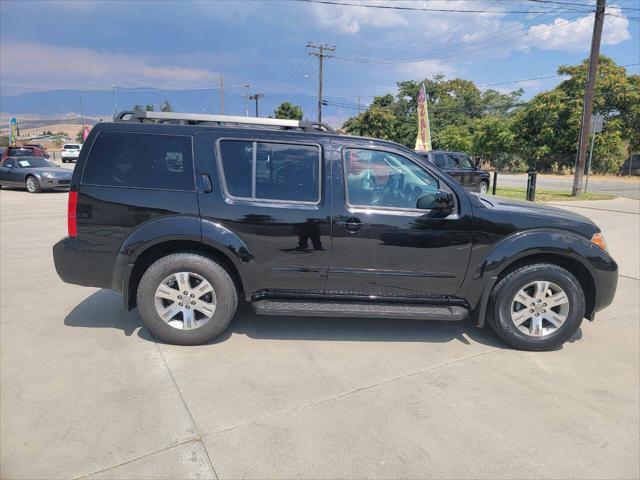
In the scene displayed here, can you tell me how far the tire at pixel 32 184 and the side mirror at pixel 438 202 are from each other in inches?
623

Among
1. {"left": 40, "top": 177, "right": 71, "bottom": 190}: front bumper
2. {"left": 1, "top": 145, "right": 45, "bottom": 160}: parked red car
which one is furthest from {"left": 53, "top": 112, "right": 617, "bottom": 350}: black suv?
{"left": 1, "top": 145, "right": 45, "bottom": 160}: parked red car

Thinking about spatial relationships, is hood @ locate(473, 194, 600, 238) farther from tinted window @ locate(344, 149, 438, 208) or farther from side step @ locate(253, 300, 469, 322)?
side step @ locate(253, 300, 469, 322)

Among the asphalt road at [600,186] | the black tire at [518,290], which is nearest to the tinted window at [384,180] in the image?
the black tire at [518,290]

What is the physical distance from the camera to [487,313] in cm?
387

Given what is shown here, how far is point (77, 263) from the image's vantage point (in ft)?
12.0

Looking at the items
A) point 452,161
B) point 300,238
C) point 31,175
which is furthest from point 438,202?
point 31,175

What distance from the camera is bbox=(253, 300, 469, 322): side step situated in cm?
362

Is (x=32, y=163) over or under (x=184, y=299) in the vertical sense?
over

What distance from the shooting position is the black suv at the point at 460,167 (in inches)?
595

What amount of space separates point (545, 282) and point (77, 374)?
3.84m

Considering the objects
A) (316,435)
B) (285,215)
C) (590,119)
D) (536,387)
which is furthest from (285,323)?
(590,119)

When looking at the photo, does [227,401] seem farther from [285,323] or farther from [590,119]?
[590,119]

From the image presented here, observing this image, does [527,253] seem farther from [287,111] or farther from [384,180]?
[287,111]

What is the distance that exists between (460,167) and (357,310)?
1306 cm
